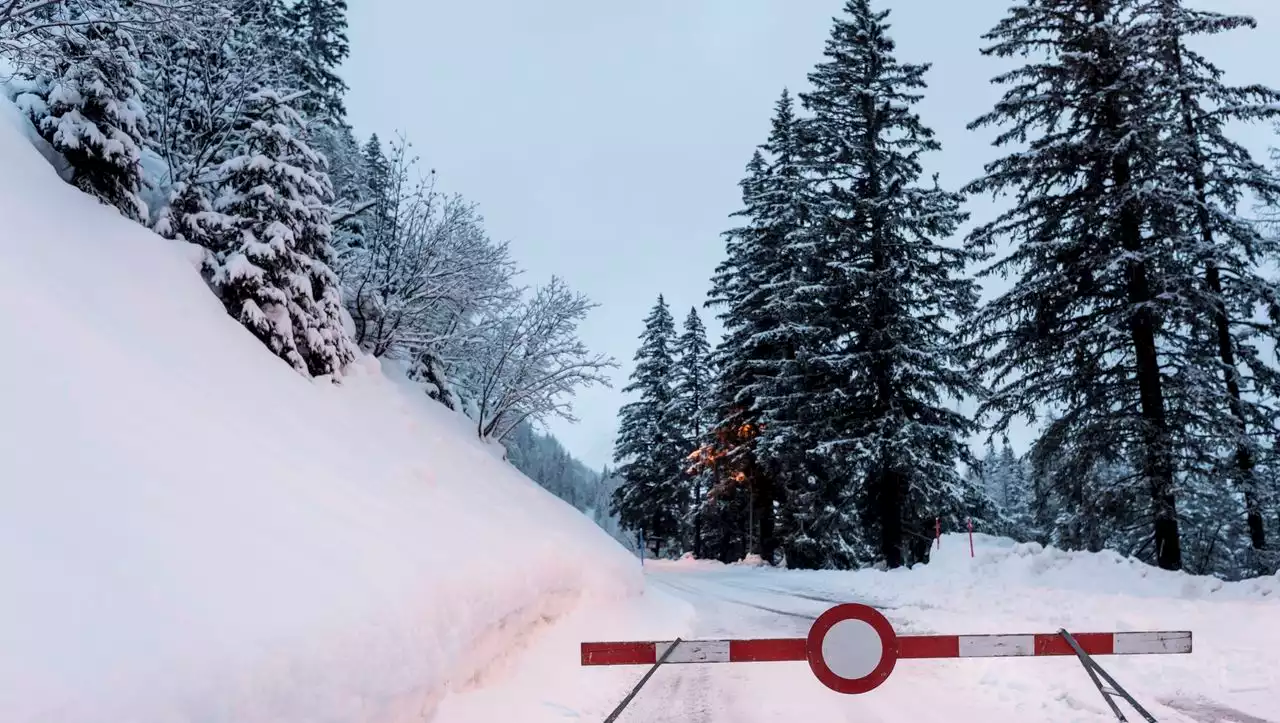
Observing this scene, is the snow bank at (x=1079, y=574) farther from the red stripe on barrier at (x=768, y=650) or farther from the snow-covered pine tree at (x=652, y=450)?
the snow-covered pine tree at (x=652, y=450)

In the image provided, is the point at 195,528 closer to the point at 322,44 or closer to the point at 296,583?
the point at 296,583

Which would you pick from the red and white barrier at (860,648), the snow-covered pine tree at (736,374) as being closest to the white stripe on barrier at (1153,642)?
the red and white barrier at (860,648)

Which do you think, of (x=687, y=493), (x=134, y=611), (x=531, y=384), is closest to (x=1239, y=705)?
(x=134, y=611)

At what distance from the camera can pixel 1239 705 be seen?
5.21 metres

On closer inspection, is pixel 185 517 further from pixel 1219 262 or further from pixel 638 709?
pixel 1219 262

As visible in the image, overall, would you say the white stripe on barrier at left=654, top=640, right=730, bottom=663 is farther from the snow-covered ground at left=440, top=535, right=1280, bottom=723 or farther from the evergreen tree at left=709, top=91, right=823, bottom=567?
the evergreen tree at left=709, top=91, right=823, bottom=567

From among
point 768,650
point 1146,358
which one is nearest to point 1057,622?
point 768,650

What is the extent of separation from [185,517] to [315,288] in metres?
8.76

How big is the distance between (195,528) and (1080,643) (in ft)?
Answer: 17.6

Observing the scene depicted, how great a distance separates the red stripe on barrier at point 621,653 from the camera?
12.8 feet

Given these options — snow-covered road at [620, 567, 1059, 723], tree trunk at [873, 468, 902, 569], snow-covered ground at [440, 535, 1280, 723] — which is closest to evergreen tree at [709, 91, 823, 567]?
tree trunk at [873, 468, 902, 569]

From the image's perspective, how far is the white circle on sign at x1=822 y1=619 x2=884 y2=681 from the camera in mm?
3682

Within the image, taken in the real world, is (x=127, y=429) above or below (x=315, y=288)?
below

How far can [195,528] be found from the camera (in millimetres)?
4531
